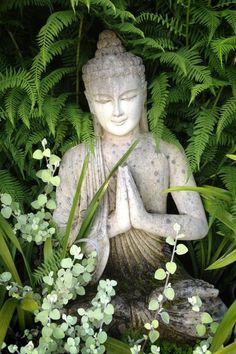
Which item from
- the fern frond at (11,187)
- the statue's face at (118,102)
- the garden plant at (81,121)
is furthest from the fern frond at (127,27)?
the fern frond at (11,187)

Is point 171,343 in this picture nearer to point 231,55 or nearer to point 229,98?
point 229,98

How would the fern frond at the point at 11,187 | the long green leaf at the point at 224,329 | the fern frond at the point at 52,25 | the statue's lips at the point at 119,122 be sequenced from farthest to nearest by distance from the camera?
the fern frond at the point at 11,187 < the statue's lips at the point at 119,122 < the fern frond at the point at 52,25 < the long green leaf at the point at 224,329

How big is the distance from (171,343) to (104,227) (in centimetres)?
63

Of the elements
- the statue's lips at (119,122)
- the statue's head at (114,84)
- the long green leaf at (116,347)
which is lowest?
the long green leaf at (116,347)

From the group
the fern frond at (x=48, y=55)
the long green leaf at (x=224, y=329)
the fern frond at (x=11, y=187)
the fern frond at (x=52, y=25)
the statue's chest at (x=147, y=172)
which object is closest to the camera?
the long green leaf at (x=224, y=329)

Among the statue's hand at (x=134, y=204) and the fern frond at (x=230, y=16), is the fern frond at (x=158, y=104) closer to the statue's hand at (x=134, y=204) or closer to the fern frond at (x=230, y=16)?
the statue's hand at (x=134, y=204)

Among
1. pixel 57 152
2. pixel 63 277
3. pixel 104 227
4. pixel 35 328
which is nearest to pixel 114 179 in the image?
pixel 104 227

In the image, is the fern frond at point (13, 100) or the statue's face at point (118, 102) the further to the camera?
the fern frond at point (13, 100)

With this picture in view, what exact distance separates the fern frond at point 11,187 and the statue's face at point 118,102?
59 centimetres

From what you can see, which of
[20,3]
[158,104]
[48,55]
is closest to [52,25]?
[48,55]

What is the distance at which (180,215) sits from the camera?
2641mm

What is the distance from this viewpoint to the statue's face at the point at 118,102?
244 centimetres

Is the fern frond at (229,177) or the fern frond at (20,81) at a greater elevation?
the fern frond at (20,81)

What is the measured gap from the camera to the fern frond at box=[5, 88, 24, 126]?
257 cm
